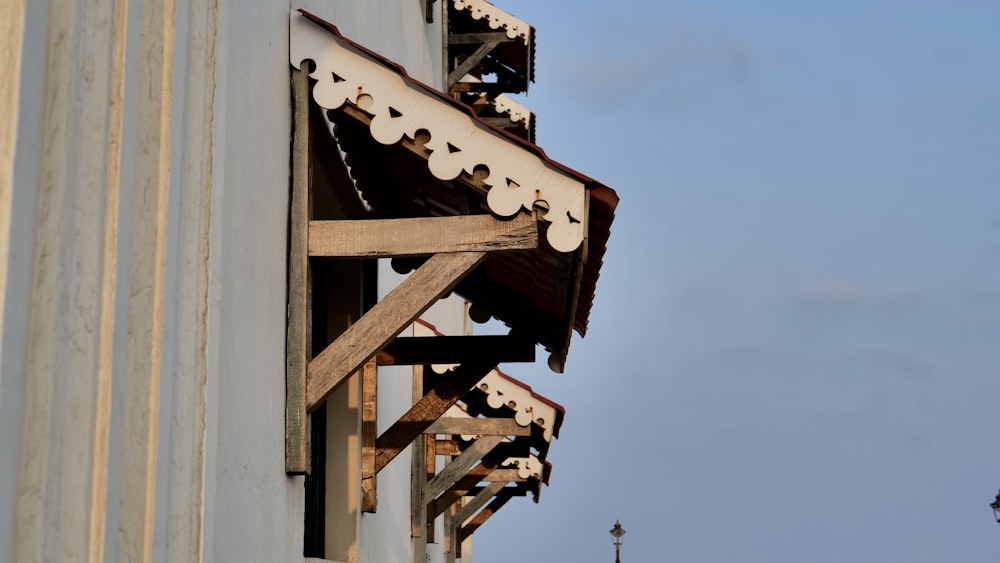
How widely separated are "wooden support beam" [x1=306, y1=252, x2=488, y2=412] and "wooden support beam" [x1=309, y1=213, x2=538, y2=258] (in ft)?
0.15

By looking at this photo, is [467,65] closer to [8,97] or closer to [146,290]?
[146,290]

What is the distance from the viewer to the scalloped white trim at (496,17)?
16031mm

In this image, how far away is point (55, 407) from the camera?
2369mm

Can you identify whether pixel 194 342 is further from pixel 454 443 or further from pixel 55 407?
pixel 454 443

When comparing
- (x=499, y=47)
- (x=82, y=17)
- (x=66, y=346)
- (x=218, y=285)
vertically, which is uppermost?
(x=499, y=47)

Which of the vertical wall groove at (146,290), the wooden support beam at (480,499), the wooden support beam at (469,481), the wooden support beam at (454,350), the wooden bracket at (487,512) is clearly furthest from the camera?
the wooden bracket at (487,512)

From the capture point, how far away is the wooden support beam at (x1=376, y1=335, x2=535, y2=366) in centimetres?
608

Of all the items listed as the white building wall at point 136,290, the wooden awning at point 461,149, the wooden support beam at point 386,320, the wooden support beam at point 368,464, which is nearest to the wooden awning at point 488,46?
the wooden support beam at point 368,464

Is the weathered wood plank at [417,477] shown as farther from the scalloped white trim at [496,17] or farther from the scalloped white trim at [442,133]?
the scalloped white trim at [442,133]

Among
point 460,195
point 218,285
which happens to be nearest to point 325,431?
point 460,195

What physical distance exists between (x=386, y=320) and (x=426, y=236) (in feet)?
1.03

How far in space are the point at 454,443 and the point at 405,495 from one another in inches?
173

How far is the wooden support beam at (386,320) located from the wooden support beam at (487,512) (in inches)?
476

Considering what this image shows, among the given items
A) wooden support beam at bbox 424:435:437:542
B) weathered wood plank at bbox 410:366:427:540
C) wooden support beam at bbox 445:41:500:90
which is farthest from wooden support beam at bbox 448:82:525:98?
weathered wood plank at bbox 410:366:427:540
